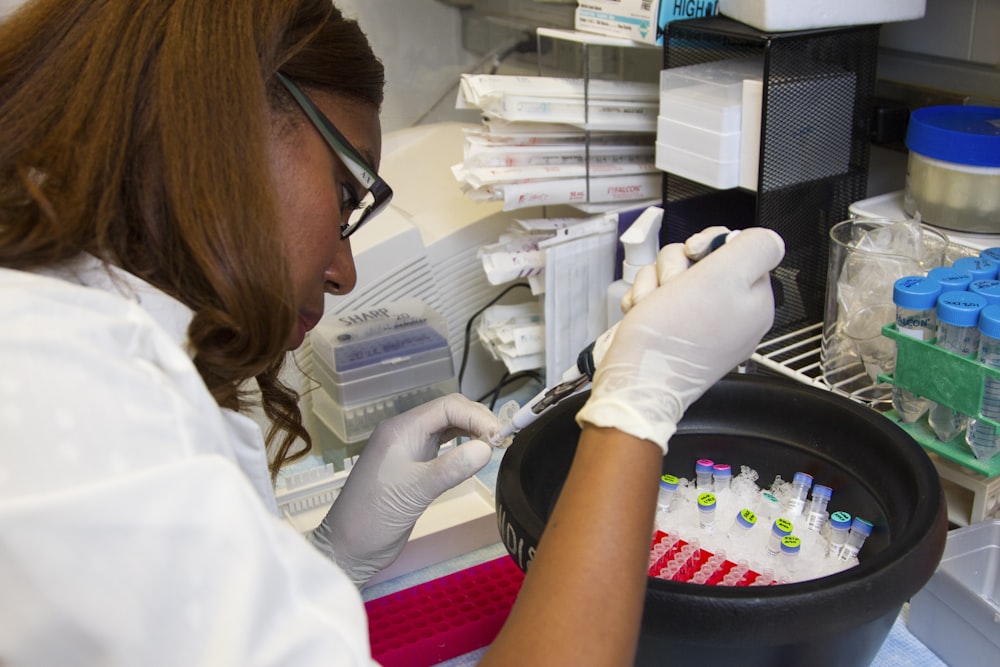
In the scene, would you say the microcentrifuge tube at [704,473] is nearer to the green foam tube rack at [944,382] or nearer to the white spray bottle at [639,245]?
the green foam tube rack at [944,382]

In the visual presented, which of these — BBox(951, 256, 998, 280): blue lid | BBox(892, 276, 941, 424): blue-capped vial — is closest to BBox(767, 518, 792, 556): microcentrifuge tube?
BBox(892, 276, 941, 424): blue-capped vial

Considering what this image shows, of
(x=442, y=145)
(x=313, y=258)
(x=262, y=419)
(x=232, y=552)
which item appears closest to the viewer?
(x=232, y=552)

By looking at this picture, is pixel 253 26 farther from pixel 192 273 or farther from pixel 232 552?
pixel 232 552

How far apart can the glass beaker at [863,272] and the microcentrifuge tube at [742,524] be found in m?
0.26

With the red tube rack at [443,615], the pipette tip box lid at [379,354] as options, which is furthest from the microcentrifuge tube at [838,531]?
the pipette tip box lid at [379,354]

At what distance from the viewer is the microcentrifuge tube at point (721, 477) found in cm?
101

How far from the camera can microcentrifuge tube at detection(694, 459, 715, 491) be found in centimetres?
102

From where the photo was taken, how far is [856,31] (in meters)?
1.23

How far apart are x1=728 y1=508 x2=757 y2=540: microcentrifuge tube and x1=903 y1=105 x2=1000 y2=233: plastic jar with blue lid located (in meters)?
0.50

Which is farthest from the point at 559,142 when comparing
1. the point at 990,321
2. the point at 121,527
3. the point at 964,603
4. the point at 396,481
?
the point at 121,527

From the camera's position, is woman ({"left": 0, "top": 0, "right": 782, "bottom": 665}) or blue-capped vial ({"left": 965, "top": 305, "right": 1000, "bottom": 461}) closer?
woman ({"left": 0, "top": 0, "right": 782, "bottom": 665})

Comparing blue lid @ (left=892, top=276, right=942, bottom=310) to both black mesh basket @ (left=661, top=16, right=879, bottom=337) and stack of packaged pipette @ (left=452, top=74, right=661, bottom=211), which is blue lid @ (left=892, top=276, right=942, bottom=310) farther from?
stack of packaged pipette @ (left=452, top=74, right=661, bottom=211)

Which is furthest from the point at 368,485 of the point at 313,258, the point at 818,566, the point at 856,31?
the point at 856,31

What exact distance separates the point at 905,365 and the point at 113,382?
0.80m
